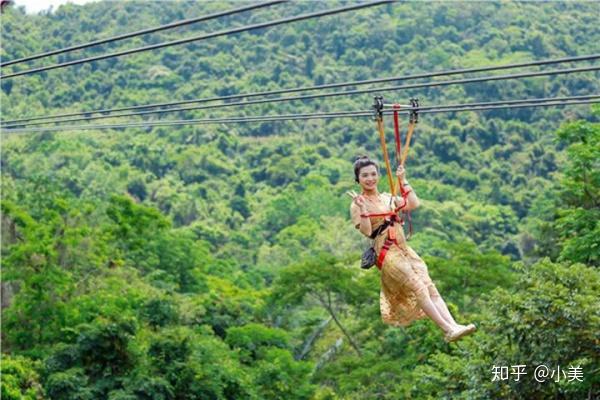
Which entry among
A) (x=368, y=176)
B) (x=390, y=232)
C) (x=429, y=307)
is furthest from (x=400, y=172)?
(x=429, y=307)

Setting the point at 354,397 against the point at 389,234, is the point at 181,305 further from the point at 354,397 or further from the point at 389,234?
the point at 389,234

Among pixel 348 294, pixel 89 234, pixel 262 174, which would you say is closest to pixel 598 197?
pixel 348 294

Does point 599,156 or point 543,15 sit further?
point 543,15

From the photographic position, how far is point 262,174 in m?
52.8

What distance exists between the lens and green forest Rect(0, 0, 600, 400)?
16.0m

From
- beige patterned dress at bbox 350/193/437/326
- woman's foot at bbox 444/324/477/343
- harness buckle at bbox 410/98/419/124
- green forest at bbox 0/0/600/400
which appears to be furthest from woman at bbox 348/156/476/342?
green forest at bbox 0/0/600/400

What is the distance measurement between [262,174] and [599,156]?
36.7 metres

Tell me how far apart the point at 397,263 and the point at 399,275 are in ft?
0.20

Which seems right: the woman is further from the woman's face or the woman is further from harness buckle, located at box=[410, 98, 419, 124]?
harness buckle, located at box=[410, 98, 419, 124]

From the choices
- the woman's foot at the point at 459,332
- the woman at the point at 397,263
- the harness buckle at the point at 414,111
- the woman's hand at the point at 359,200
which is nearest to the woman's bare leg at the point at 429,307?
the woman at the point at 397,263

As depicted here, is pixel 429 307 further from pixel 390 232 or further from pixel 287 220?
pixel 287 220

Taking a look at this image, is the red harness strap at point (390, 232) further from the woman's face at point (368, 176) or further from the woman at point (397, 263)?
the woman's face at point (368, 176)

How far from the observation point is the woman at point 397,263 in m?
5.85

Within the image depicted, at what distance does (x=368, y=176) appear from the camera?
5.84 meters
